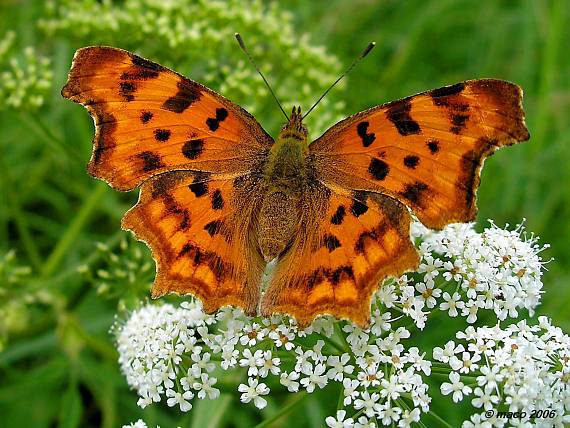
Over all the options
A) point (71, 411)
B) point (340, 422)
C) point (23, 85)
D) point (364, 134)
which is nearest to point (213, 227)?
point (364, 134)

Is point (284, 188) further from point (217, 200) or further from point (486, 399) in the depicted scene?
point (486, 399)

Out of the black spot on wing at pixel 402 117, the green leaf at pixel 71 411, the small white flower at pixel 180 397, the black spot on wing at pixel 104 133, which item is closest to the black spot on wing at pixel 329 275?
the black spot on wing at pixel 402 117

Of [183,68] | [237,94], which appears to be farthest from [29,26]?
[237,94]

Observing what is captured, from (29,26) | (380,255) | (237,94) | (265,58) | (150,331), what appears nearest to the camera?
(380,255)

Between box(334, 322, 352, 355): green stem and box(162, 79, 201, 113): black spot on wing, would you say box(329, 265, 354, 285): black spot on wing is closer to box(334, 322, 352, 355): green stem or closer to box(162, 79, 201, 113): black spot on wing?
box(334, 322, 352, 355): green stem

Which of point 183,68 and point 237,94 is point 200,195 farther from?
point 183,68

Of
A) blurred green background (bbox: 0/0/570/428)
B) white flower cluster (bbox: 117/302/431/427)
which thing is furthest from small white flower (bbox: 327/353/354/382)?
blurred green background (bbox: 0/0/570/428)

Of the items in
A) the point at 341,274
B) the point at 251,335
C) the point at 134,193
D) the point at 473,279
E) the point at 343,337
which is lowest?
the point at 251,335
